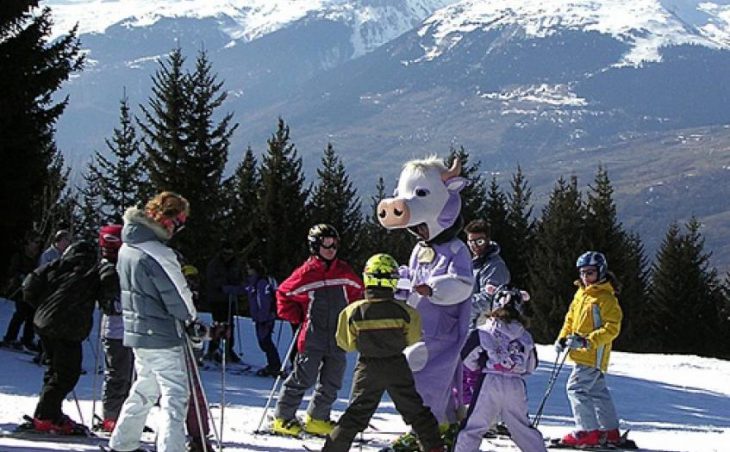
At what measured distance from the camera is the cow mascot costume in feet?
26.0

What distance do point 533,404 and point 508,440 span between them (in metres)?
4.58

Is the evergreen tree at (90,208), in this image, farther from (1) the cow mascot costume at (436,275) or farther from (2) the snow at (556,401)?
(1) the cow mascot costume at (436,275)

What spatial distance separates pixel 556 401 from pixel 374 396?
292 inches

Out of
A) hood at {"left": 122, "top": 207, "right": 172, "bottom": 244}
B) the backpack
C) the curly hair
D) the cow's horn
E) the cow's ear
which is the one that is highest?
the cow's horn

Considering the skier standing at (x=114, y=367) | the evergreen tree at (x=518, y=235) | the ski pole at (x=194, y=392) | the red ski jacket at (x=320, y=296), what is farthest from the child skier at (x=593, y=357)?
the evergreen tree at (x=518, y=235)

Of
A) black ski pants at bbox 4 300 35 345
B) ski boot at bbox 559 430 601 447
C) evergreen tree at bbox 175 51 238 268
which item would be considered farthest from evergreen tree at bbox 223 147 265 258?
ski boot at bbox 559 430 601 447

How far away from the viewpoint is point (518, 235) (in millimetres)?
46281

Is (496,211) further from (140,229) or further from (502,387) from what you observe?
(140,229)

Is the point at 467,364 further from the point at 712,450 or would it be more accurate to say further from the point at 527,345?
the point at 712,450

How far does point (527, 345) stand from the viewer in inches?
311

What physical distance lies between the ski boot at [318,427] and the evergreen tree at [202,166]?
2359 centimetres

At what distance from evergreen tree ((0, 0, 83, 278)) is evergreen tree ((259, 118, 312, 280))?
15.7 metres

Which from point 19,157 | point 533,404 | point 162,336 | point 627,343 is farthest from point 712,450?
point 627,343

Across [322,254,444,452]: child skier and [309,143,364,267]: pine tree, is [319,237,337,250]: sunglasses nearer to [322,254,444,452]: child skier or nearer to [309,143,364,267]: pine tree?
[322,254,444,452]: child skier
